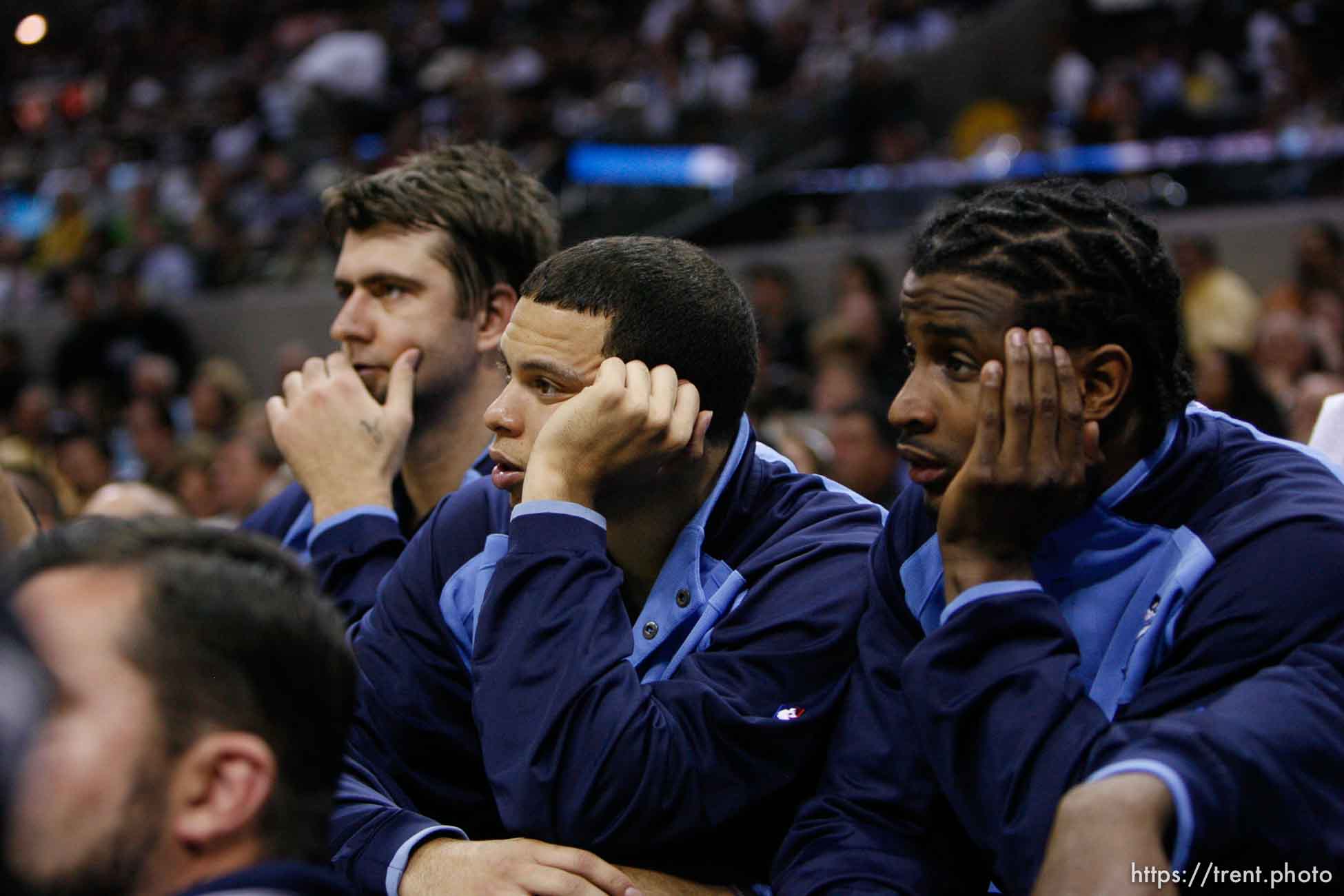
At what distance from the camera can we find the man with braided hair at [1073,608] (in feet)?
5.20

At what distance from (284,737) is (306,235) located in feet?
32.7

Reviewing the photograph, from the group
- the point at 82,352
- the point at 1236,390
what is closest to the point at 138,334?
the point at 82,352

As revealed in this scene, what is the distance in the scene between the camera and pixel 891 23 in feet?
39.1

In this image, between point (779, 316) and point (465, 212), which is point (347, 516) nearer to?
point (465, 212)

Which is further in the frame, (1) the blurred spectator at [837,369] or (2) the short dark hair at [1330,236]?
(2) the short dark hair at [1330,236]

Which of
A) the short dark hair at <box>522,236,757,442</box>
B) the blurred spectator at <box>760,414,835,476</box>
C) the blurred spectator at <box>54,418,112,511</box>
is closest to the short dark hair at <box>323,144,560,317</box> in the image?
the short dark hair at <box>522,236,757,442</box>

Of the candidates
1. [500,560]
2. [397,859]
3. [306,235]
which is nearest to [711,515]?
[500,560]

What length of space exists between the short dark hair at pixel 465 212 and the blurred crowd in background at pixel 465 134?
1271mm

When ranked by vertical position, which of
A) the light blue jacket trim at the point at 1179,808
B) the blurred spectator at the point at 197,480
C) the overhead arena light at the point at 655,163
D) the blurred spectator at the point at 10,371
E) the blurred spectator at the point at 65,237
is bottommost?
the blurred spectator at the point at 10,371

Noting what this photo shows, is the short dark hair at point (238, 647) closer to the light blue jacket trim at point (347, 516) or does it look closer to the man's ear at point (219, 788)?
the man's ear at point (219, 788)

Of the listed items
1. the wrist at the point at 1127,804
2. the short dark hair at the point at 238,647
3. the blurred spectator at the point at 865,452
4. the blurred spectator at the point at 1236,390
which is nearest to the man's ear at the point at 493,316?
the short dark hair at the point at 238,647

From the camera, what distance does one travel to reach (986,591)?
5.73 feet

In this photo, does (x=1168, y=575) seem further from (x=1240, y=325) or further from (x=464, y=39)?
(x=464, y=39)

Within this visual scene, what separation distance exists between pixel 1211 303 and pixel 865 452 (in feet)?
9.56
